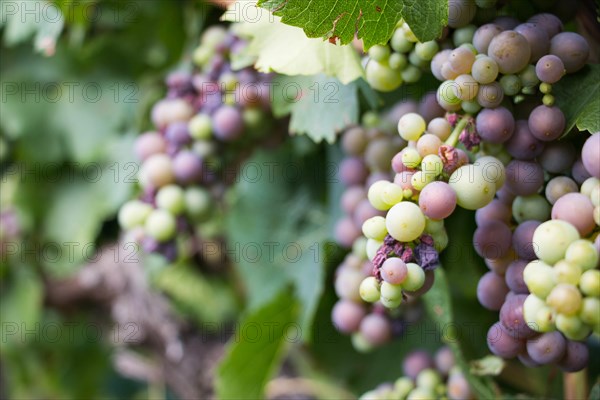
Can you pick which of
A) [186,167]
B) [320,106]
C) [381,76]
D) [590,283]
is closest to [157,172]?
[186,167]

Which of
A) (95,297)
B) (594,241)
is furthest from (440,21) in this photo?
(95,297)

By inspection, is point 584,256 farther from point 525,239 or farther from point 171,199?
point 171,199

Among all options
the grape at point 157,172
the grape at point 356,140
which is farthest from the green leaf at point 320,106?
the grape at point 157,172

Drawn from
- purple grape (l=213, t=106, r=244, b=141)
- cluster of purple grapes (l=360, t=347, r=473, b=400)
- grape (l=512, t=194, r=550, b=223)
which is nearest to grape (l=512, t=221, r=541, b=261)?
grape (l=512, t=194, r=550, b=223)

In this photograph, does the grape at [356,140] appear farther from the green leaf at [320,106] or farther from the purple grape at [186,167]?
the purple grape at [186,167]

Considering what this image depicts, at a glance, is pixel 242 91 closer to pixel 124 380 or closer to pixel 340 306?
pixel 340 306
